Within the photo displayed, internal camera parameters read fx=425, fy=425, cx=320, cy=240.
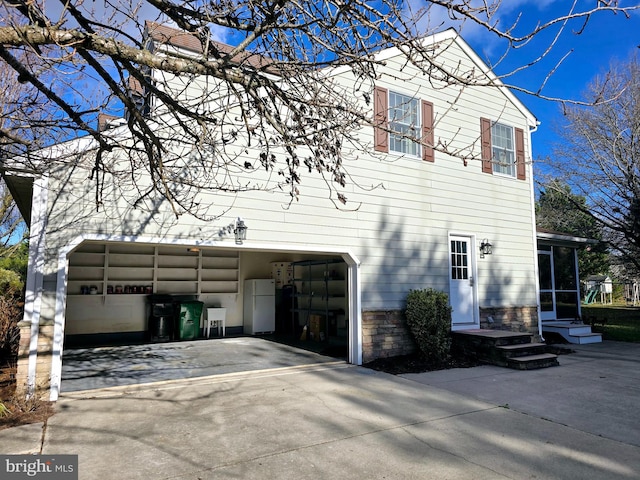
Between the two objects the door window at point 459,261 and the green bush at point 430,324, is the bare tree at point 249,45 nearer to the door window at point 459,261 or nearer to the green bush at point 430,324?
the green bush at point 430,324

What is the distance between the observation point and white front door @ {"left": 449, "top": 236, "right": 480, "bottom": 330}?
31.3 ft

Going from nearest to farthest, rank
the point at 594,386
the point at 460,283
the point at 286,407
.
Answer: the point at 286,407, the point at 594,386, the point at 460,283

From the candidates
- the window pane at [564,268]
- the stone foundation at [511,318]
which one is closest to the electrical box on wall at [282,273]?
the stone foundation at [511,318]

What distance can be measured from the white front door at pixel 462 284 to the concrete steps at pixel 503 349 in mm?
567

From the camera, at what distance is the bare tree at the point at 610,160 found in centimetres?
1491

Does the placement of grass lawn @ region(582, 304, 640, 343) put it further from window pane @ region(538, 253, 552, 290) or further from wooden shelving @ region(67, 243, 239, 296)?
wooden shelving @ region(67, 243, 239, 296)

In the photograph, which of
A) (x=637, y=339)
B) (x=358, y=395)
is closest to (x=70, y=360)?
(x=358, y=395)

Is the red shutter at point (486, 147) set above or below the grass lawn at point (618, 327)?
above

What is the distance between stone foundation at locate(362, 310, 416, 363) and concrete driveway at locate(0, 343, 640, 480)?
1108 mm

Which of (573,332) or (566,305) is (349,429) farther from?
(566,305)

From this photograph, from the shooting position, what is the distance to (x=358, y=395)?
6.04 m

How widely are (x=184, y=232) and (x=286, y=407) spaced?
123 inches

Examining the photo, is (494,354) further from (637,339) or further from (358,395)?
(637,339)

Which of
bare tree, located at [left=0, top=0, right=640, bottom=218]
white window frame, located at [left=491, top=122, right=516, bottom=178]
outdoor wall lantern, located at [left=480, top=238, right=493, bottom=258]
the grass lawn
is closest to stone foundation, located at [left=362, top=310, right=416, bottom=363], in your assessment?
outdoor wall lantern, located at [left=480, top=238, right=493, bottom=258]
